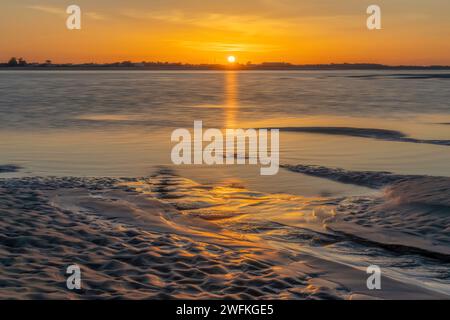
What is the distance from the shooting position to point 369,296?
705 centimetres

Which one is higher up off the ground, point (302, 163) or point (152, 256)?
point (302, 163)

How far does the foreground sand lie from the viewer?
702cm

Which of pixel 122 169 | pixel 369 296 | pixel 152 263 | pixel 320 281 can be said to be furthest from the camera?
pixel 122 169

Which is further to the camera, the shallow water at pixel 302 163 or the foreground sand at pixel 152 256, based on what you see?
the shallow water at pixel 302 163

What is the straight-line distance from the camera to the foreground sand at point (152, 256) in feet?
23.0

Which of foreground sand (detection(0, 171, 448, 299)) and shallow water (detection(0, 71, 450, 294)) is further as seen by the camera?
shallow water (detection(0, 71, 450, 294))

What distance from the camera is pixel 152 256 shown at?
329 inches

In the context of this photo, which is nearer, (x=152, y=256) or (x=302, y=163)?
(x=152, y=256)

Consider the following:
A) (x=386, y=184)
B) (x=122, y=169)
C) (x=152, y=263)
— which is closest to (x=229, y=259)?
(x=152, y=263)
